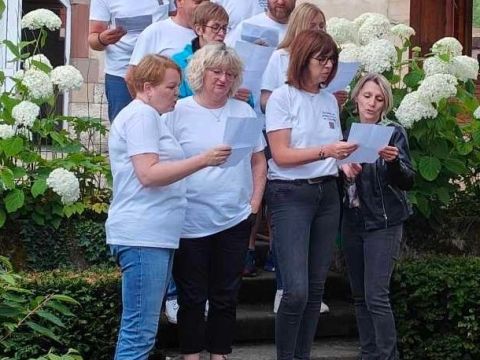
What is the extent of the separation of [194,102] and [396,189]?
114cm

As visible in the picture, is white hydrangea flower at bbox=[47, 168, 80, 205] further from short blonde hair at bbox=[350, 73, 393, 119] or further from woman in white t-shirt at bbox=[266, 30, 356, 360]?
short blonde hair at bbox=[350, 73, 393, 119]

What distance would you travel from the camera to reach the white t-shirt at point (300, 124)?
5039 millimetres

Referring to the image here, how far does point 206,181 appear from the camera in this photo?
4.90 meters

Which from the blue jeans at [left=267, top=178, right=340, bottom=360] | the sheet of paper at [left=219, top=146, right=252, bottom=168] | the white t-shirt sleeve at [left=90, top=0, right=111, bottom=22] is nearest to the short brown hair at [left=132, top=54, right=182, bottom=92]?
the sheet of paper at [left=219, top=146, right=252, bottom=168]

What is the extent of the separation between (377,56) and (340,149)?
1.48m

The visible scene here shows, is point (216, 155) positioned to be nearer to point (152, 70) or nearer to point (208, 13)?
point (152, 70)

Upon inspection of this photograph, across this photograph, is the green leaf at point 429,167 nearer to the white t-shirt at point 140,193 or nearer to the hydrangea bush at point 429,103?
the hydrangea bush at point 429,103

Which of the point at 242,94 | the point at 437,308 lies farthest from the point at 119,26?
the point at 437,308

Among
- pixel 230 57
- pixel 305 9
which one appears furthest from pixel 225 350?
pixel 305 9

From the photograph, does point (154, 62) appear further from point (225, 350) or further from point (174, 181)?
point (225, 350)

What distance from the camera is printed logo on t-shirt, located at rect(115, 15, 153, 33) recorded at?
6.42 meters

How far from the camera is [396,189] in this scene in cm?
525

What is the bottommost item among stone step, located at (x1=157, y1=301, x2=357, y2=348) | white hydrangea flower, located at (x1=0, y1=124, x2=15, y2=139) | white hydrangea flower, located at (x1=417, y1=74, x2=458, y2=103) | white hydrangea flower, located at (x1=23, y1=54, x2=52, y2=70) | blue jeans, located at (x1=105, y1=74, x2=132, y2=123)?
stone step, located at (x1=157, y1=301, x2=357, y2=348)

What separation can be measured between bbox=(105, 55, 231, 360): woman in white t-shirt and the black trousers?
1.14 feet
